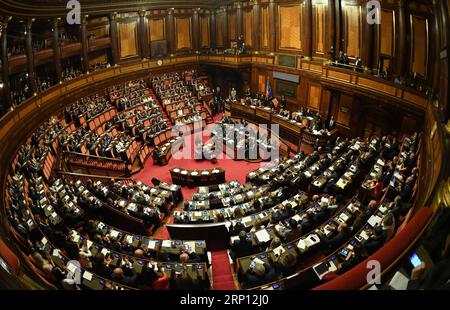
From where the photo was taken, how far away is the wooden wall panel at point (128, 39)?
2034 cm

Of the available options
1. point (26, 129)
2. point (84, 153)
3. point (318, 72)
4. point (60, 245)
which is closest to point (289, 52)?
point (318, 72)

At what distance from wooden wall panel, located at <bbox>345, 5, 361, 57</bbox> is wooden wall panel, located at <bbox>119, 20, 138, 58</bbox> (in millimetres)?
12806

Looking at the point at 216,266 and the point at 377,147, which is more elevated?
the point at 377,147

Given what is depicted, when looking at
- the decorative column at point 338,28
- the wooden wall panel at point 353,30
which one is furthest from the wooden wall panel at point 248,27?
the wooden wall panel at point 353,30

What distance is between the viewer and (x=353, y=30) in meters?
14.5

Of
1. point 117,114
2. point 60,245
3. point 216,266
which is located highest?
point 117,114

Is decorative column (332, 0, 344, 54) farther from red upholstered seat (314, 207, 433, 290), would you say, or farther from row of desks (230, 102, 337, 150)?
red upholstered seat (314, 207, 433, 290)

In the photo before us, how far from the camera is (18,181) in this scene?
32.1 feet

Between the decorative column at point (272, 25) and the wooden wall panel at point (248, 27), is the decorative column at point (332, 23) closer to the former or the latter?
the decorative column at point (272, 25)

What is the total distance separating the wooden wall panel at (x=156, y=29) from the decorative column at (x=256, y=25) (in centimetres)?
626

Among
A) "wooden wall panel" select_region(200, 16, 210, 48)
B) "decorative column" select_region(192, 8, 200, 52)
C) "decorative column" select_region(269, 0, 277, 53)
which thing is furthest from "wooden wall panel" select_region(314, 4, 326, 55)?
"decorative column" select_region(192, 8, 200, 52)

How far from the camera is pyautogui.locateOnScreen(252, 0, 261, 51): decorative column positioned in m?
19.5
